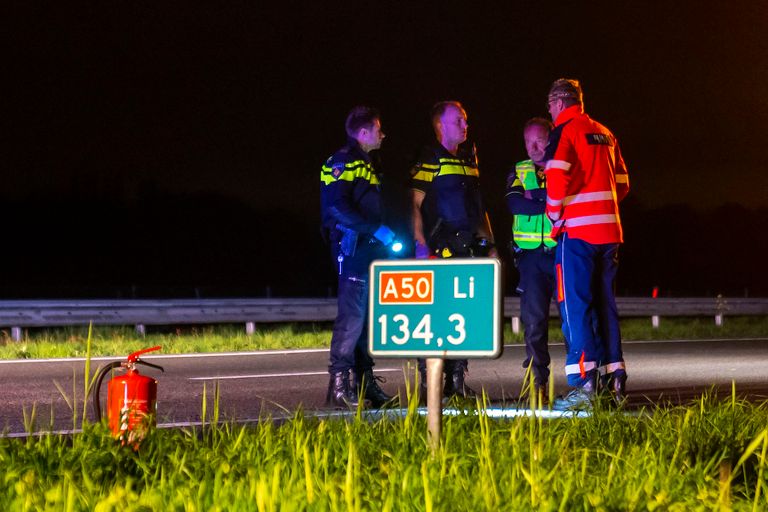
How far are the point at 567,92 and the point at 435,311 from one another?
399 cm

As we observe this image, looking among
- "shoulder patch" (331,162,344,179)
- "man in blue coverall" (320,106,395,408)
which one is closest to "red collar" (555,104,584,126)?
"man in blue coverall" (320,106,395,408)

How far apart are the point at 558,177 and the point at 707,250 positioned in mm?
75401

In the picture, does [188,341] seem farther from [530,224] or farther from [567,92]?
[567,92]

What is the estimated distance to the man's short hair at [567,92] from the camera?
8586mm

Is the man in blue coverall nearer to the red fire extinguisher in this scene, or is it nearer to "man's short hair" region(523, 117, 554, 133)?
"man's short hair" region(523, 117, 554, 133)

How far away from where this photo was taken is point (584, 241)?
8.43m

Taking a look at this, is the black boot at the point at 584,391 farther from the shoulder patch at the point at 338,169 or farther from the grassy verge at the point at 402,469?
the shoulder patch at the point at 338,169

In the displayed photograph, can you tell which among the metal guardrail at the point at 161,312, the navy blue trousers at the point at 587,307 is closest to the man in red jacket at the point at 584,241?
the navy blue trousers at the point at 587,307

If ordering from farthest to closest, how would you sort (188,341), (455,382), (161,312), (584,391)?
1. (161,312)
2. (188,341)
3. (455,382)
4. (584,391)

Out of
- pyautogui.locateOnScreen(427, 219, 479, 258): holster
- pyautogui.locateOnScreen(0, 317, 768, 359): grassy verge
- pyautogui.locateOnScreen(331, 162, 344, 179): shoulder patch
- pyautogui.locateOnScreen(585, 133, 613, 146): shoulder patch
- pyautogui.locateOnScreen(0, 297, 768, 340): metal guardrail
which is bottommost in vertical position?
pyautogui.locateOnScreen(0, 317, 768, 359): grassy verge

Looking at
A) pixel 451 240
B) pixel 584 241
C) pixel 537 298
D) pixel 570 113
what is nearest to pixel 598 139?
pixel 570 113

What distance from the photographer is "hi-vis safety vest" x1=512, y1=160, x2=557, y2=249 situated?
9609mm

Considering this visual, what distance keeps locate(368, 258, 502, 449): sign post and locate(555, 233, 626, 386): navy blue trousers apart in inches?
132

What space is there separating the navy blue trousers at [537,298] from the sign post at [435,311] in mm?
4482
